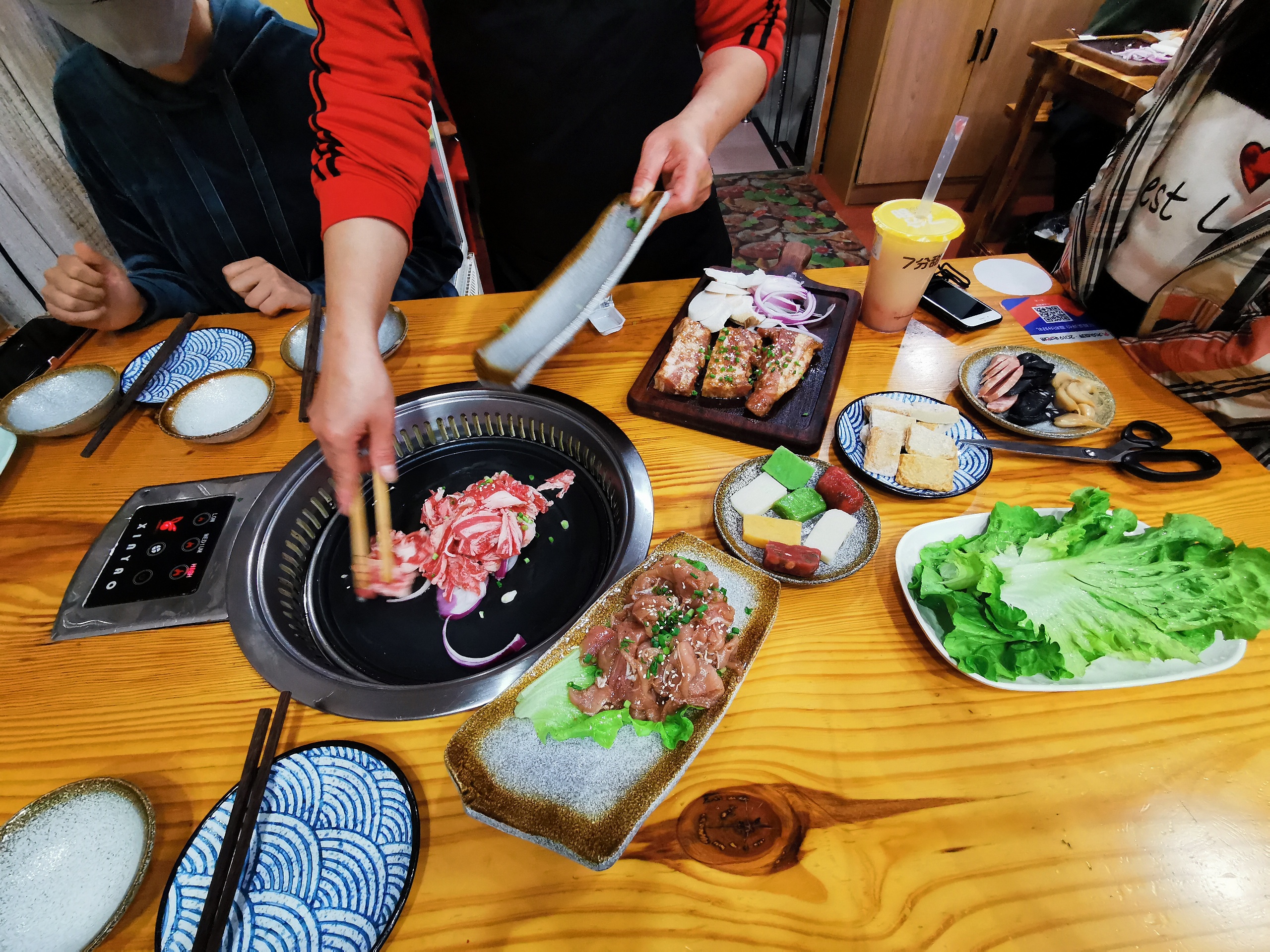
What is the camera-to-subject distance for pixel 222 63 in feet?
7.23

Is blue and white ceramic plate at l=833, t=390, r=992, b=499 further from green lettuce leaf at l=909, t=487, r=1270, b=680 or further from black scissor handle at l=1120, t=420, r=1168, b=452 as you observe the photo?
black scissor handle at l=1120, t=420, r=1168, b=452

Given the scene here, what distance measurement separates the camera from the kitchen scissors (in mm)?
1564

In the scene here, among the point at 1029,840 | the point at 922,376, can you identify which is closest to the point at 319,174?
the point at 922,376

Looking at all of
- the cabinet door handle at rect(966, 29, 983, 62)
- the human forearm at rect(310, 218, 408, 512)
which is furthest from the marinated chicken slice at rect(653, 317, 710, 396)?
the cabinet door handle at rect(966, 29, 983, 62)

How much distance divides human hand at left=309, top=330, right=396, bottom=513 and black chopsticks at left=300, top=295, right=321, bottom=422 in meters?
0.43

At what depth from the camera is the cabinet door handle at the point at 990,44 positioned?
530 centimetres

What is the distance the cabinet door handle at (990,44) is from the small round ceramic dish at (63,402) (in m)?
7.39

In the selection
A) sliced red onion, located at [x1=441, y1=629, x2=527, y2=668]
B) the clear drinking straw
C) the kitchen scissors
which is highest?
the clear drinking straw

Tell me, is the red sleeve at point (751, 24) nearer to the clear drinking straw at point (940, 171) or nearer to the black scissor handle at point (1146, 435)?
the clear drinking straw at point (940, 171)

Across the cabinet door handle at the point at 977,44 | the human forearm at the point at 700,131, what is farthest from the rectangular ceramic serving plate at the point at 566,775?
the cabinet door handle at the point at 977,44

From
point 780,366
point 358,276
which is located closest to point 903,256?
point 780,366

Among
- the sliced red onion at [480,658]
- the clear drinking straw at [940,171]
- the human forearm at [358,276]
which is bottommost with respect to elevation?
the sliced red onion at [480,658]

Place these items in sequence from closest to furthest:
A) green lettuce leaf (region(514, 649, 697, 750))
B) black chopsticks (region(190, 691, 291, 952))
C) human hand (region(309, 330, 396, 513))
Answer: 1. black chopsticks (region(190, 691, 291, 952))
2. green lettuce leaf (region(514, 649, 697, 750))
3. human hand (region(309, 330, 396, 513))

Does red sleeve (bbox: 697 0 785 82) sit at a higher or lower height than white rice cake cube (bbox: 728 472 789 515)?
higher
